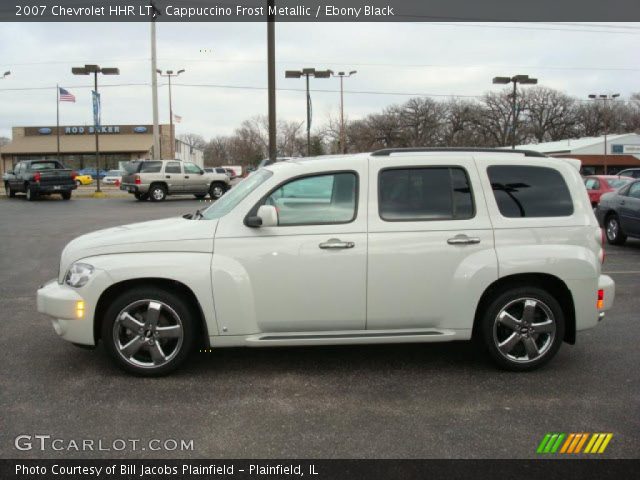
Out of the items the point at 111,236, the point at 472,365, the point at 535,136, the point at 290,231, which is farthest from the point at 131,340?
the point at 535,136

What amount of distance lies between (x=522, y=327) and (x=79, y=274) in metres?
3.50

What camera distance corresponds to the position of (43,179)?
2678cm

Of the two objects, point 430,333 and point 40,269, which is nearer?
point 430,333

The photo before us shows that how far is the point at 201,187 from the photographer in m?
28.4

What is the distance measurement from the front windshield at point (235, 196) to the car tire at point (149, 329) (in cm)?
78

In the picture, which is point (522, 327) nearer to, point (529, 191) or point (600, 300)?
point (600, 300)

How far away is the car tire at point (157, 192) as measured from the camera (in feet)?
90.8

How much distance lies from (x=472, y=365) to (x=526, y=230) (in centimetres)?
122

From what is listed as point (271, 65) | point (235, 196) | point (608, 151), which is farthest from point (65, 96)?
point (608, 151)
